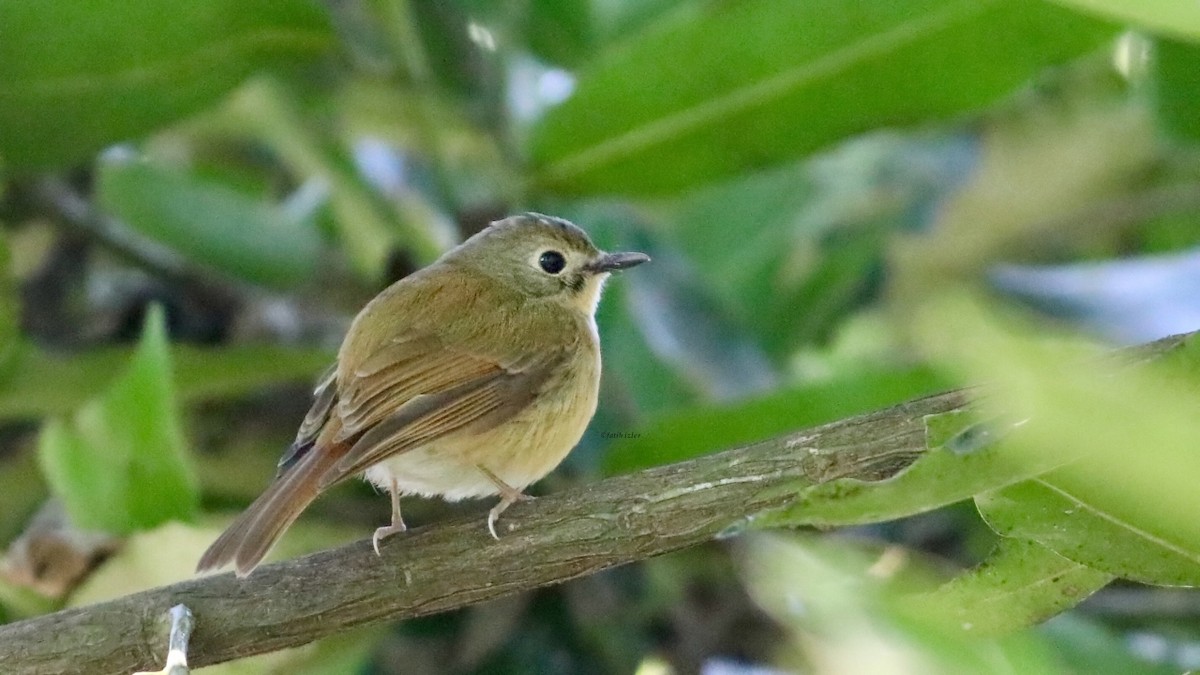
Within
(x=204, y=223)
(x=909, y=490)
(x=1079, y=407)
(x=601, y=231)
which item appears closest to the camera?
(x=1079, y=407)

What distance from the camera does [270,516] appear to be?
1.92 m

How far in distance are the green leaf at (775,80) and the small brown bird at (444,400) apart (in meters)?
0.34

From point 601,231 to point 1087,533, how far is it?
7.37ft

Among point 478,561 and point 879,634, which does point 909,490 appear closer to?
point 879,634

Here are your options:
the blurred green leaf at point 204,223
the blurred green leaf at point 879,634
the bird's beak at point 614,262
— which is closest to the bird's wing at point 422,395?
the bird's beak at point 614,262

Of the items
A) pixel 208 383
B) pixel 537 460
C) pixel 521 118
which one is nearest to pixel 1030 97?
pixel 521 118

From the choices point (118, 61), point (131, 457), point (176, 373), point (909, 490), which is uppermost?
point (118, 61)

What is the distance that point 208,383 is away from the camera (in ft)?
9.34

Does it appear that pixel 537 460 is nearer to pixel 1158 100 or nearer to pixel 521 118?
pixel 521 118

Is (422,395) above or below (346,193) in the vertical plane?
below

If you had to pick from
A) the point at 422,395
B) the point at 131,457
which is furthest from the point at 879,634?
the point at 131,457

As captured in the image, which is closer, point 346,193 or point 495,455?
point 495,455

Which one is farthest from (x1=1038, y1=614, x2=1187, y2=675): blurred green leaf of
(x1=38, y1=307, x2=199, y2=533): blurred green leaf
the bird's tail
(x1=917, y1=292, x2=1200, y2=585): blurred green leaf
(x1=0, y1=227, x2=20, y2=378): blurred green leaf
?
(x1=0, y1=227, x2=20, y2=378): blurred green leaf

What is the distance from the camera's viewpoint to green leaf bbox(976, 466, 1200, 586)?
1227 mm
